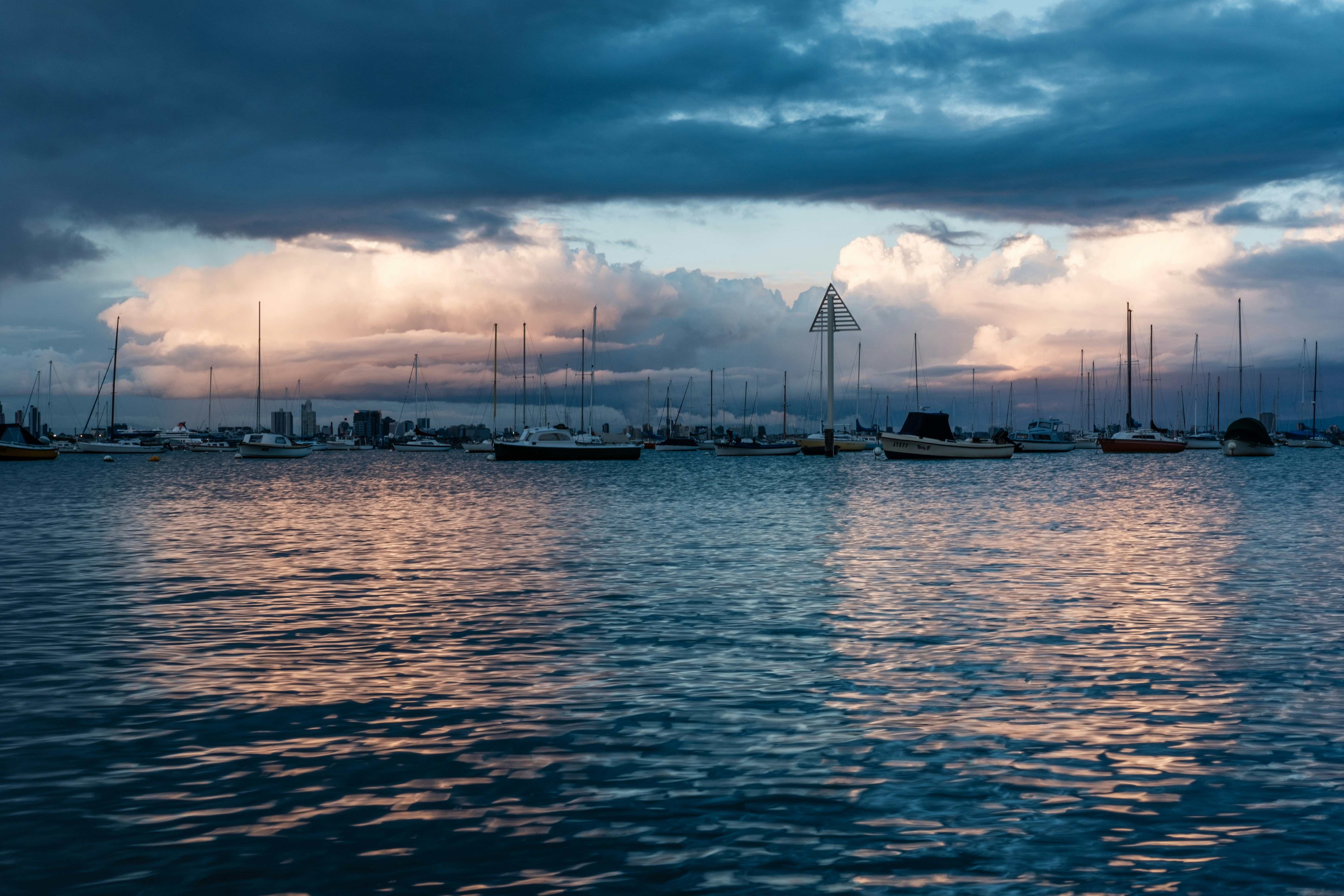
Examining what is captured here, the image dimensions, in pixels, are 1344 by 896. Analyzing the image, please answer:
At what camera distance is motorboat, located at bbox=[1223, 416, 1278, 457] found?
545ft

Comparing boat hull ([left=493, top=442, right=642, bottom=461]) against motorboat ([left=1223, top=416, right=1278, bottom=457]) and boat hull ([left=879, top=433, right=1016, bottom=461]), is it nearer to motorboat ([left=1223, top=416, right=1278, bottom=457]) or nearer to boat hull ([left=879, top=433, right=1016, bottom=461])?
boat hull ([left=879, top=433, right=1016, bottom=461])

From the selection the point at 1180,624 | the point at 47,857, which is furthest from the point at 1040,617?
the point at 47,857

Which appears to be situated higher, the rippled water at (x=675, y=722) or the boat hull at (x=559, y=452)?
the boat hull at (x=559, y=452)

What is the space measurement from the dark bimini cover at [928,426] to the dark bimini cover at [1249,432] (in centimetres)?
→ 5041

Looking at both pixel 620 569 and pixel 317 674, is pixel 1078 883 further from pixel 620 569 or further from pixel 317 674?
pixel 620 569

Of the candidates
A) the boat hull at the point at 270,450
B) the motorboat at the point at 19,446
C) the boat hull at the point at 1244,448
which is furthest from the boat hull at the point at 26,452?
the boat hull at the point at 1244,448

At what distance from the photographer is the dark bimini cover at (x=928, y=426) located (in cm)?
14638

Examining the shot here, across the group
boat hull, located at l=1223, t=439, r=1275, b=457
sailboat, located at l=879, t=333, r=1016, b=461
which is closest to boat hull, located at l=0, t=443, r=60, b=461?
sailboat, located at l=879, t=333, r=1016, b=461

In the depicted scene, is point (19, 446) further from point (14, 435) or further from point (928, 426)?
point (928, 426)

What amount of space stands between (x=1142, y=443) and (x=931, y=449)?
167 ft

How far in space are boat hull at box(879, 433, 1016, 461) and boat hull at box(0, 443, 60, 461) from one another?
116m

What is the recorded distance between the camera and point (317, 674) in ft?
56.6

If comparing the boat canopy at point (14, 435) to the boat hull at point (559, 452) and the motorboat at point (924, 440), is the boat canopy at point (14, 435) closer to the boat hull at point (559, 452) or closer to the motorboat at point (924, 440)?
the boat hull at point (559, 452)

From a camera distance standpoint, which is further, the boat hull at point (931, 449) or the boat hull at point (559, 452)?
the boat hull at point (559, 452)
